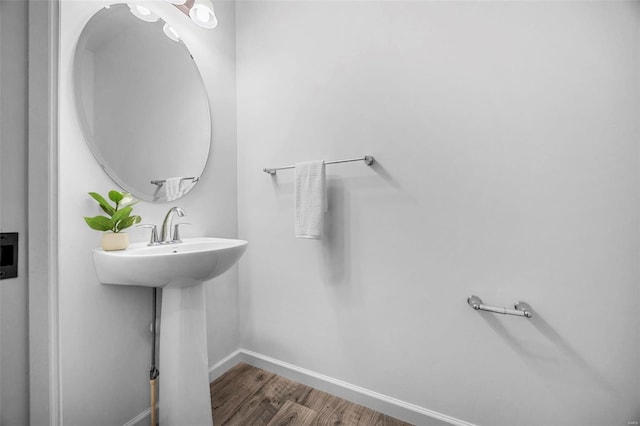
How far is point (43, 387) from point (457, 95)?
6.26 ft

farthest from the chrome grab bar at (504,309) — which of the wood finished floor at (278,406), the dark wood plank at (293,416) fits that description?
the dark wood plank at (293,416)

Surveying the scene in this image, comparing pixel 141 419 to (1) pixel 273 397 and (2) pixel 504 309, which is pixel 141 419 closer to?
(1) pixel 273 397

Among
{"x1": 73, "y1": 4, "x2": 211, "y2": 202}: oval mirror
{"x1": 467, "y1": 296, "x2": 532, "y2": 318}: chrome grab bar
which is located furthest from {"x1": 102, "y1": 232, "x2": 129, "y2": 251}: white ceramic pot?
{"x1": 467, "y1": 296, "x2": 532, "y2": 318}: chrome grab bar

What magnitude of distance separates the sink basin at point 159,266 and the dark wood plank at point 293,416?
776 millimetres

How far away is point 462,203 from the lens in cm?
105

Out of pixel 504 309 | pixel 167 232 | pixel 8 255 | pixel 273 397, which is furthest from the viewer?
pixel 273 397

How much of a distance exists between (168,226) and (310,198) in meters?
0.69

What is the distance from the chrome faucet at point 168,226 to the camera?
1151 millimetres

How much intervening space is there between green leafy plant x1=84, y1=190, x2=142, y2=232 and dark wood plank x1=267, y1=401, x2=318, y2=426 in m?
1.08

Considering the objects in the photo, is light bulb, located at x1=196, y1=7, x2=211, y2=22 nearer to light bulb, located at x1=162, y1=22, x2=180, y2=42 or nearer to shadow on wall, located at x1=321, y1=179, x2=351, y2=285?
light bulb, located at x1=162, y1=22, x2=180, y2=42

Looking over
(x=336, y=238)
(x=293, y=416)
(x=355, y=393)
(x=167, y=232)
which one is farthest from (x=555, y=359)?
(x=167, y=232)

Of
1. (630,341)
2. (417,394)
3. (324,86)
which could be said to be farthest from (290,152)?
(630,341)

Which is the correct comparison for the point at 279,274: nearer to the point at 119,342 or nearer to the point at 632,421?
the point at 119,342

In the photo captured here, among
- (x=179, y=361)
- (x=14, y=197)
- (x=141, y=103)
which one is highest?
(x=141, y=103)
